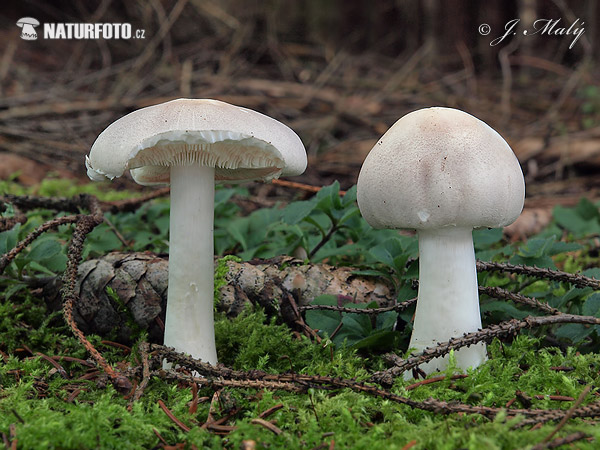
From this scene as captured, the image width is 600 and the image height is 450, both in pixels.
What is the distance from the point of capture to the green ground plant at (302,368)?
4.61ft

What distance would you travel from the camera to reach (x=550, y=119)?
6.84m

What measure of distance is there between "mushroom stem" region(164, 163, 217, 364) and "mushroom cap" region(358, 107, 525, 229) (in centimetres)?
62

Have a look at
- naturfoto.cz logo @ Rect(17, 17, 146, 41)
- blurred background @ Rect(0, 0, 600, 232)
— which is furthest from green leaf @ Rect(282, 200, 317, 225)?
naturfoto.cz logo @ Rect(17, 17, 146, 41)

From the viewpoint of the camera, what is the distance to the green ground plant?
141cm

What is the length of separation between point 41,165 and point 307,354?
13.2ft

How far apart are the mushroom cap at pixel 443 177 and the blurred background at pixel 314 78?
296 cm

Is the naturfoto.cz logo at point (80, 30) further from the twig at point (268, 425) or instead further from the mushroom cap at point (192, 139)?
the twig at point (268, 425)

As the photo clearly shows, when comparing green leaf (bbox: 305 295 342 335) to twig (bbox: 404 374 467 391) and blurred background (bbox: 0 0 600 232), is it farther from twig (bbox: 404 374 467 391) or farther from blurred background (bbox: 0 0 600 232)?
blurred background (bbox: 0 0 600 232)

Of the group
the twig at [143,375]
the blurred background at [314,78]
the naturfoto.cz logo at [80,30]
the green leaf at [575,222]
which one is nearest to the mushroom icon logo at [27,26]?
the naturfoto.cz logo at [80,30]

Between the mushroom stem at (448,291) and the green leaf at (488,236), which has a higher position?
the green leaf at (488,236)

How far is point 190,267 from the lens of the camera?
198 cm

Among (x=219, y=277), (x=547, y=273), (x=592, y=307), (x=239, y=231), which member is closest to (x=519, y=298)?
(x=547, y=273)

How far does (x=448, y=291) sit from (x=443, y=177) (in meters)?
0.43

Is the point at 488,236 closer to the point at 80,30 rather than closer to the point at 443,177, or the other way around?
the point at 443,177
